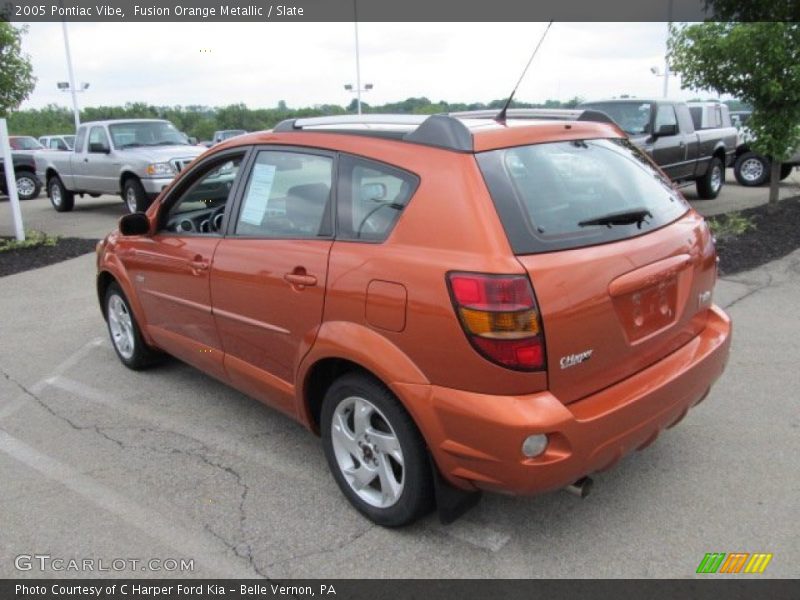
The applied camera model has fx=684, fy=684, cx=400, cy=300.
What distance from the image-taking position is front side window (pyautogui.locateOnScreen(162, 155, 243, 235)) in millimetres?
4039

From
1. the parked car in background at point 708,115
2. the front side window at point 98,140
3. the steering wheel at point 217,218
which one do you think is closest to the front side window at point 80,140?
the front side window at point 98,140

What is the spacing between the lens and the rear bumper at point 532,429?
246 cm

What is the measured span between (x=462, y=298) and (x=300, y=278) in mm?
905

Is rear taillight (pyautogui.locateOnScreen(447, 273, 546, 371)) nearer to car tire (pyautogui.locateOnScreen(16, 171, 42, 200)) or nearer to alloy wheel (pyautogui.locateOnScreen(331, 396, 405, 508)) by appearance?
alloy wheel (pyautogui.locateOnScreen(331, 396, 405, 508))

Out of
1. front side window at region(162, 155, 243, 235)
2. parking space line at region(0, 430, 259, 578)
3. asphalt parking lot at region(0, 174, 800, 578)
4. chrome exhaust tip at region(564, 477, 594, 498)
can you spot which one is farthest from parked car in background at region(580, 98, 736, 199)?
parking space line at region(0, 430, 259, 578)

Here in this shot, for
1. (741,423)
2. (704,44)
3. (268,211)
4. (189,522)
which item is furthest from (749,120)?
(189,522)

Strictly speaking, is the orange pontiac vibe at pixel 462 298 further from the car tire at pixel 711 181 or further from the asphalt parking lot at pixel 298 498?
the car tire at pixel 711 181

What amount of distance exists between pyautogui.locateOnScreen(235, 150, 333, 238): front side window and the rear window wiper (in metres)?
1.14

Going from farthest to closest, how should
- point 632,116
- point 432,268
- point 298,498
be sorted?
point 632,116, point 298,498, point 432,268

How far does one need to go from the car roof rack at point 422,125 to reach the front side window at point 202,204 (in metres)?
0.62

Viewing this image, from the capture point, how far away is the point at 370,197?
2.97 meters

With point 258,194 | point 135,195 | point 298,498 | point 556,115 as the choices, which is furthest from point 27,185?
point 556,115

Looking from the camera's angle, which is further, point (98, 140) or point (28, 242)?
point (98, 140)

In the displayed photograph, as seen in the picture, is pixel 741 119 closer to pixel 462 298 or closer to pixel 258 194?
pixel 258 194
